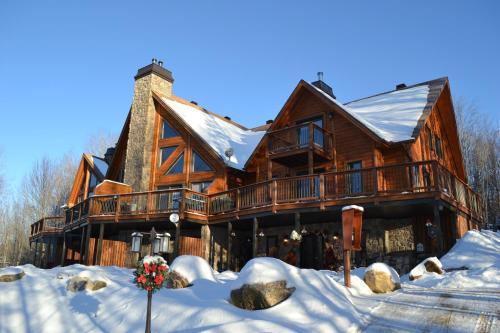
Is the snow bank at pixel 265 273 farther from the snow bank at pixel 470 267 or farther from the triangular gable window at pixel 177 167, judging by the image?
the triangular gable window at pixel 177 167

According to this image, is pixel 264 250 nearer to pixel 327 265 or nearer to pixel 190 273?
pixel 327 265

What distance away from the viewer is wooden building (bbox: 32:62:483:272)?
17078mm

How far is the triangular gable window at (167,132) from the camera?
2589 cm

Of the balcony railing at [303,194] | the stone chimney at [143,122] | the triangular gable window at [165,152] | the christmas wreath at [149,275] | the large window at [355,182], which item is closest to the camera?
the christmas wreath at [149,275]

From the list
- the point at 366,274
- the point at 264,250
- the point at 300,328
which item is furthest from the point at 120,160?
the point at 300,328

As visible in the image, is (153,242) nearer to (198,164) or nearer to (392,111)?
(198,164)

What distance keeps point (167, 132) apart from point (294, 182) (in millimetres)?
10907

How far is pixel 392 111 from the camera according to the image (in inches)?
852

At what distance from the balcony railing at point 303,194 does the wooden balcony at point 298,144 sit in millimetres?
1291

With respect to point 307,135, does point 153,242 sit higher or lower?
lower

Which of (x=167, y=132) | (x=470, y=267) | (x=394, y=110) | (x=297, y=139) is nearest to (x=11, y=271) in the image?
(x=297, y=139)

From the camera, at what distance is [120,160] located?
30.3 meters

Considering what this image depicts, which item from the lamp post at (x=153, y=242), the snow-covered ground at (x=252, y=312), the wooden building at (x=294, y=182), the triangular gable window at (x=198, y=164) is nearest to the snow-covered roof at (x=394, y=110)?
the wooden building at (x=294, y=182)

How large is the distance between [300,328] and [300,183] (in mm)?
11003
